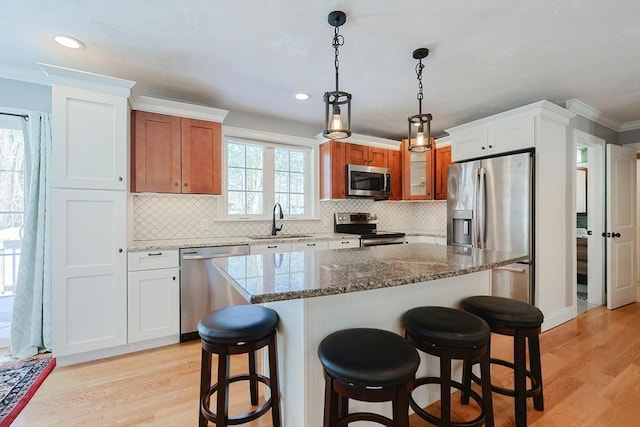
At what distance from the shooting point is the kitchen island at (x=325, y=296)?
121 centimetres

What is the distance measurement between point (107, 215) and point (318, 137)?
2.65 m

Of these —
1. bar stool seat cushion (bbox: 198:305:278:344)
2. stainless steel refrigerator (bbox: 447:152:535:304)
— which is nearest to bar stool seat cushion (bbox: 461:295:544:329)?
bar stool seat cushion (bbox: 198:305:278:344)

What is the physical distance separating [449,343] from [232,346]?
39.4 inches

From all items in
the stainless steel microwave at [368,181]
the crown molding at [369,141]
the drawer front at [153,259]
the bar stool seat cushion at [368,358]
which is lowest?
the bar stool seat cushion at [368,358]

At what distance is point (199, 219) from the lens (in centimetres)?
337

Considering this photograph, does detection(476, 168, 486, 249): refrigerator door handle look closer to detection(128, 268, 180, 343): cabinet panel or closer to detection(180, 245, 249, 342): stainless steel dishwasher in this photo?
detection(180, 245, 249, 342): stainless steel dishwasher

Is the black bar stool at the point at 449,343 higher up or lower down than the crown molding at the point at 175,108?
lower down

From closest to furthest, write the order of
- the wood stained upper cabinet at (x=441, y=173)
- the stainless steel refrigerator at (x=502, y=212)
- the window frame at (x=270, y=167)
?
the stainless steel refrigerator at (x=502, y=212), the window frame at (x=270, y=167), the wood stained upper cabinet at (x=441, y=173)

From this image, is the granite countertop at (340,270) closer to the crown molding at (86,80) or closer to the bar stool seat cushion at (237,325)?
the bar stool seat cushion at (237,325)

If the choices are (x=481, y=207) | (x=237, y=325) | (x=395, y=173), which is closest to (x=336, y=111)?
(x=237, y=325)

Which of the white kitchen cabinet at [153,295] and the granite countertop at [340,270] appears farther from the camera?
the white kitchen cabinet at [153,295]

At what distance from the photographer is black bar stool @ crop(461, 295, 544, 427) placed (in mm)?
1578

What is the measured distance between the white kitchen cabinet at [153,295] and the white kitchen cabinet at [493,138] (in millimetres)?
3436

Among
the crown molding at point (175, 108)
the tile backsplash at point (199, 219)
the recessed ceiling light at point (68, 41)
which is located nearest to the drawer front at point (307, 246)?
the tile backsplash at point (199, 219)
